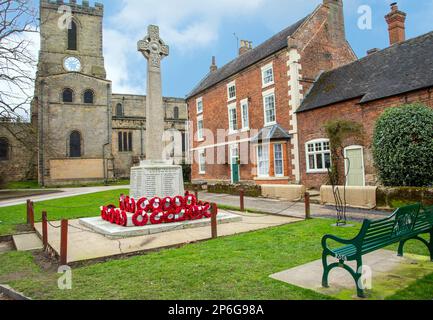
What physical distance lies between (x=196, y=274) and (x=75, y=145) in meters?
38.8

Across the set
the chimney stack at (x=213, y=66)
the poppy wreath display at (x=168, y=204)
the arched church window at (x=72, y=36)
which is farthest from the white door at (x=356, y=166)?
the arched church window at (x=72, y=36)

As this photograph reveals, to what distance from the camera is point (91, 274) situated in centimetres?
513

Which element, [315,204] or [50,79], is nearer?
[315,204]

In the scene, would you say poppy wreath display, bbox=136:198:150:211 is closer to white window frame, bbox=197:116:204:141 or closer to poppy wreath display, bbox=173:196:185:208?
poppy wreath display, bbox=173:196:185:208

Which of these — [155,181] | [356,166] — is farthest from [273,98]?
[155,181]

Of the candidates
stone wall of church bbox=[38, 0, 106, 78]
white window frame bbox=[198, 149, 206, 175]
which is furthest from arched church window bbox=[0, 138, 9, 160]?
white window frame bbox=[198, 149, 206, 175]

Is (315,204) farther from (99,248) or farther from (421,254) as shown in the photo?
(99,248)

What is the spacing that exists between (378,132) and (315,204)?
4.20 metres

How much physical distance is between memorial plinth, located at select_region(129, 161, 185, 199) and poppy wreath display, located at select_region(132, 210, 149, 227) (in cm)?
89

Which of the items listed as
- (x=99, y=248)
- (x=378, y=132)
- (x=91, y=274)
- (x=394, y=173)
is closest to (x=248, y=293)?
(x=91, y=274)

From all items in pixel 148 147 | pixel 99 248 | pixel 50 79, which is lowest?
pixel 99 248

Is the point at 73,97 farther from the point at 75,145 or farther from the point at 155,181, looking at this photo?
the point at 155,181

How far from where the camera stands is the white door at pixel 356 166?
1611 centimetres

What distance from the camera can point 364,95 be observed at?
51.5 feet
